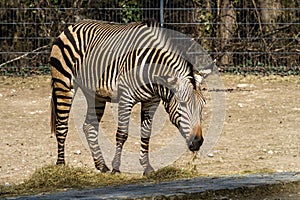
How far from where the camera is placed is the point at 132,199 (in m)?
4.52

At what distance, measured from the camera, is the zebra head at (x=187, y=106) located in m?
7.59

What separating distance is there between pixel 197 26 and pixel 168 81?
8519 millimetres

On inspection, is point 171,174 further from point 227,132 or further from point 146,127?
point 227,132

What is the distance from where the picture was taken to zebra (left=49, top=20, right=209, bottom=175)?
7793 mm

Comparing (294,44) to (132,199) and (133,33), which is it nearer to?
(133,33)

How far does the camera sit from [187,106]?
304 inches

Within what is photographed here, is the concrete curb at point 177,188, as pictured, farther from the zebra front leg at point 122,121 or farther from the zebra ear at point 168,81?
the zebra front leg at point 122,121

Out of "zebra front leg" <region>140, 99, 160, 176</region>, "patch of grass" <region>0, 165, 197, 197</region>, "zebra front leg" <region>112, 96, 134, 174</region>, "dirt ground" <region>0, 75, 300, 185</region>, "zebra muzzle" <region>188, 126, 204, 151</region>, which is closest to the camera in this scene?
"patch of grass" <region>0, 165, 197, 197</region>

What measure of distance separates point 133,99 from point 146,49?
58 cm

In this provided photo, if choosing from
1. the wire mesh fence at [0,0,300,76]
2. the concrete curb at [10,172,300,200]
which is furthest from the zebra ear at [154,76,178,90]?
the wire mesh fence at [0,0,300,76]

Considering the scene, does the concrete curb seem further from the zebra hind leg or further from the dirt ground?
the zebra hind leg

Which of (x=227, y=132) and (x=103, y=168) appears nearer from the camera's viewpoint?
(x=103, y=168)

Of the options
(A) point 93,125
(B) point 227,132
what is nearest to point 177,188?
(A) point 93,125

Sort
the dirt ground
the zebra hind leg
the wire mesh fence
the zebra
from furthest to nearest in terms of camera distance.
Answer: the wire mesh fence → the zebra hind leg → the dirt ground → the zebra
